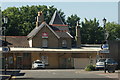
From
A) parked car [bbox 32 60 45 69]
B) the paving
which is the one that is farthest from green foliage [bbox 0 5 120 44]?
the paving

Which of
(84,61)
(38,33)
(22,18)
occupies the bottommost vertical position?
(84,61)

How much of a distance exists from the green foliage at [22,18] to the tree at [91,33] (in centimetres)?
981

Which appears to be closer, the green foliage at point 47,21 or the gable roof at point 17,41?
the gable roof at point 17,41

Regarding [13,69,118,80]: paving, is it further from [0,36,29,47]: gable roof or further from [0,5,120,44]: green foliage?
[0,5,120,44]: green foliage

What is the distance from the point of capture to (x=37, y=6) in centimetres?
10275

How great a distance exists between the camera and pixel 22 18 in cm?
9144

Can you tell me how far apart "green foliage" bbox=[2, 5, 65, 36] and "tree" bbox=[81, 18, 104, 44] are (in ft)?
32.2

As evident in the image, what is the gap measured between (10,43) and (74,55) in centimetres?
1406

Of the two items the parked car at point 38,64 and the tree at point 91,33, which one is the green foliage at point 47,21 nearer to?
the tree at point 91,33

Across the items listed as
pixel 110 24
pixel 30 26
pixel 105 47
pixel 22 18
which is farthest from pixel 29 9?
pixel 105 47

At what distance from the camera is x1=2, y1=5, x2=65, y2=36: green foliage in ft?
271

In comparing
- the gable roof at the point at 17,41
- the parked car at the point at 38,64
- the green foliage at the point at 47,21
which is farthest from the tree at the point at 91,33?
the parked car at the point at 38,64

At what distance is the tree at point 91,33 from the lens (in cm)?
9144

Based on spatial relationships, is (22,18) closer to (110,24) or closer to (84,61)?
(110,24)
